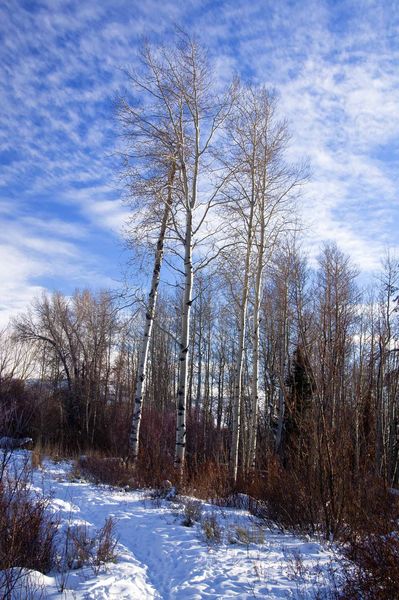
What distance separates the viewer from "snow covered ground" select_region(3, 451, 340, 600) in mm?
4379

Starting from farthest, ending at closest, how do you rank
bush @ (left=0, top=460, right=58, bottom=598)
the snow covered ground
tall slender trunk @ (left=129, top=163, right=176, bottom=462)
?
tall slender trunk @ (left=129, top=163, right=176, bottom=462), the snow covered ground, bush @ (left=0, top=460, right=58, bottom=598)

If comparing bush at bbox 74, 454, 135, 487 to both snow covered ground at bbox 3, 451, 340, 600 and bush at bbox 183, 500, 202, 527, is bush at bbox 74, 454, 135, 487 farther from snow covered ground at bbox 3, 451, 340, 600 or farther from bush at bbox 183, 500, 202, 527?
bush at bbox 183, 500, 202, 527

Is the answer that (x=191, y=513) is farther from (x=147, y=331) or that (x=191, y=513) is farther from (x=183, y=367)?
(x=147, y=331)

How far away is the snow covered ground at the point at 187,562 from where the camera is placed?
4.38 meters

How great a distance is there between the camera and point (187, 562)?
18.1ft

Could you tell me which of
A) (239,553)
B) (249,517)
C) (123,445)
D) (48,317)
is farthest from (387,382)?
(48,317)

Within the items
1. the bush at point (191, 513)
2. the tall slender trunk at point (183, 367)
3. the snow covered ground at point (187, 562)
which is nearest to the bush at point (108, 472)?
the tall slender trunk at point (183, 367)

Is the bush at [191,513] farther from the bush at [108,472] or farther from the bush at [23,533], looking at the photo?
the bush at [108,472]

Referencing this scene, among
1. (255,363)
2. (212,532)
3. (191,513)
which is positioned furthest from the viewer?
(255,363)

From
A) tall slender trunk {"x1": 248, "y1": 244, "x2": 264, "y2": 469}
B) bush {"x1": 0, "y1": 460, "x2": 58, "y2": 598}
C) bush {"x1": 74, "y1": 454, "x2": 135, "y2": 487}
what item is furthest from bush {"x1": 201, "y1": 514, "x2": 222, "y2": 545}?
tall slender trunk {"x1": 248, "y1": 244, "x2": 264, "y2": 469}

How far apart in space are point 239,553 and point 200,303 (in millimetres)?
24242

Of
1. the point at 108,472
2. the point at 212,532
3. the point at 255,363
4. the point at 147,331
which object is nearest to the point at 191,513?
the point at 212,532

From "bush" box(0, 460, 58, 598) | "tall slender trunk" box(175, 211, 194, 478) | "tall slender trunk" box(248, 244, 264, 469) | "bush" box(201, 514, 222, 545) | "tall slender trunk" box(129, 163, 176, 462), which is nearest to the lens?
"bush" box(0, 460, 58, 598)

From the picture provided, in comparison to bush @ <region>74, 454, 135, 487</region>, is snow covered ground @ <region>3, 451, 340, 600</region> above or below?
below
